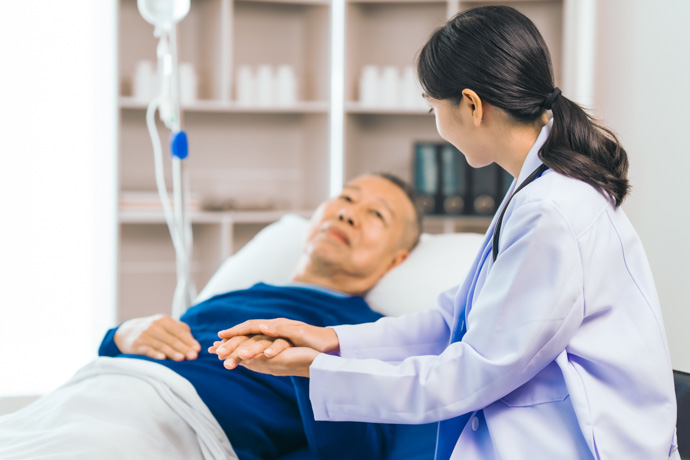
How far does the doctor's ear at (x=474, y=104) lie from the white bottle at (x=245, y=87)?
7.97ft

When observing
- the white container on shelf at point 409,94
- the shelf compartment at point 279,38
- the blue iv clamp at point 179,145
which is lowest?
the blue iv clamp at point 179,145

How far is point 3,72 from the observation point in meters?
3.37

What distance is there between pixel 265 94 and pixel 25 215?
1.28 metres

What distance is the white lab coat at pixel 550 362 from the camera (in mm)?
918

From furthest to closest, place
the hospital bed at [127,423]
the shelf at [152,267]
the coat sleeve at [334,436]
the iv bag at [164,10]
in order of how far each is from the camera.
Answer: the shelf at [152,267], the iv bag at [164,10], the coat sleeve at [334,436], the hospital bed at [127,423]

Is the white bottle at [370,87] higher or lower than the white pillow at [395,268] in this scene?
higher

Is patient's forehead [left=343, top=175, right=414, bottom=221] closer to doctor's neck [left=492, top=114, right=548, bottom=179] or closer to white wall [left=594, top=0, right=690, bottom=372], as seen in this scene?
white wall [left=594, top=0, right=690, bottom=372]

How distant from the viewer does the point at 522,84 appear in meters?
1.03

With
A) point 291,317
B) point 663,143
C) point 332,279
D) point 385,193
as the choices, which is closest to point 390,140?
point 385,193

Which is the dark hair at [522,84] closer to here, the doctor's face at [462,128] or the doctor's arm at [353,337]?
the doctor's face at [462,128]

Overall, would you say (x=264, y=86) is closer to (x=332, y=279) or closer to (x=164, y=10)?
(x=164, y=10)

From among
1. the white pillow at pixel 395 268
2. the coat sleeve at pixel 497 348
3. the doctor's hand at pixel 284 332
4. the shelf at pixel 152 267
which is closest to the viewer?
the coat sleeve at pixel 497 348

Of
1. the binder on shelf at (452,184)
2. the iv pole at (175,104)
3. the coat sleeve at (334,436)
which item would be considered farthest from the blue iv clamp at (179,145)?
the binder on shelf at (452,184)

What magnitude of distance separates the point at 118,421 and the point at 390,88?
239 centimetres
